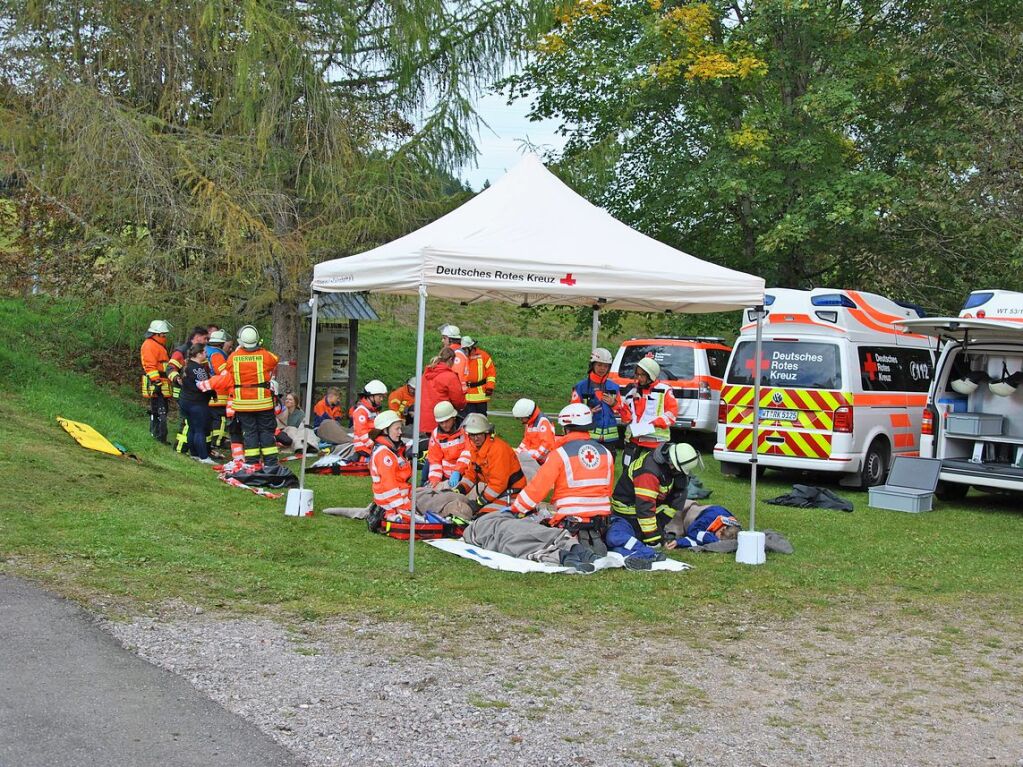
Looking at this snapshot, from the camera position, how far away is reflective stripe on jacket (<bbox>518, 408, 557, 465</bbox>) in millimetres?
10781

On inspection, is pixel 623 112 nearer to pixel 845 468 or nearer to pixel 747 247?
pixel 747 247

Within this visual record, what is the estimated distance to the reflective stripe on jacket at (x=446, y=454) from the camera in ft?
34.5

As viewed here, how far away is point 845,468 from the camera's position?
547 inches

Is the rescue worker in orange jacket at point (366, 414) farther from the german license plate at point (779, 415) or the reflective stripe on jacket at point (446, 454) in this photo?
the german license plate at point (779, 415)

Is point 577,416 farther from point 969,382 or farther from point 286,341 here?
point 286,341

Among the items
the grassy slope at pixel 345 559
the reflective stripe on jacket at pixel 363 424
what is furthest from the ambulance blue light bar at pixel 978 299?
the reflective stripe on jacket at pixel 363 424

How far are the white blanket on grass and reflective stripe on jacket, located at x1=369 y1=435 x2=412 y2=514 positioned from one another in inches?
27.8

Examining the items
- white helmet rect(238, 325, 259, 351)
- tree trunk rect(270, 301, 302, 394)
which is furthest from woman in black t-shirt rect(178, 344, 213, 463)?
tree trunk rect(270, 301, 302, 394)

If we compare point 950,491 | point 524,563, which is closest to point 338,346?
point 950,491

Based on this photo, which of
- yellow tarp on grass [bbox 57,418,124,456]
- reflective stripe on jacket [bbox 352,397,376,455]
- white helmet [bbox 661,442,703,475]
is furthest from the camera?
reflective stripe on jacket [bbox 352,397,376,455]

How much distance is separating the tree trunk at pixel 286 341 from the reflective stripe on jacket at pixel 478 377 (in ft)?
14.8

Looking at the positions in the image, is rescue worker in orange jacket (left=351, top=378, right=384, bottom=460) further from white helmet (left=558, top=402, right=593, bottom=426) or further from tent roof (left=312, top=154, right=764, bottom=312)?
white helmet (left=558, top=402, right=593, bottom=426)

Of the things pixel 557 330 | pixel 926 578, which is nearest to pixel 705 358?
pixel 926 578

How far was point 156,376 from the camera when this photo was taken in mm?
14828
